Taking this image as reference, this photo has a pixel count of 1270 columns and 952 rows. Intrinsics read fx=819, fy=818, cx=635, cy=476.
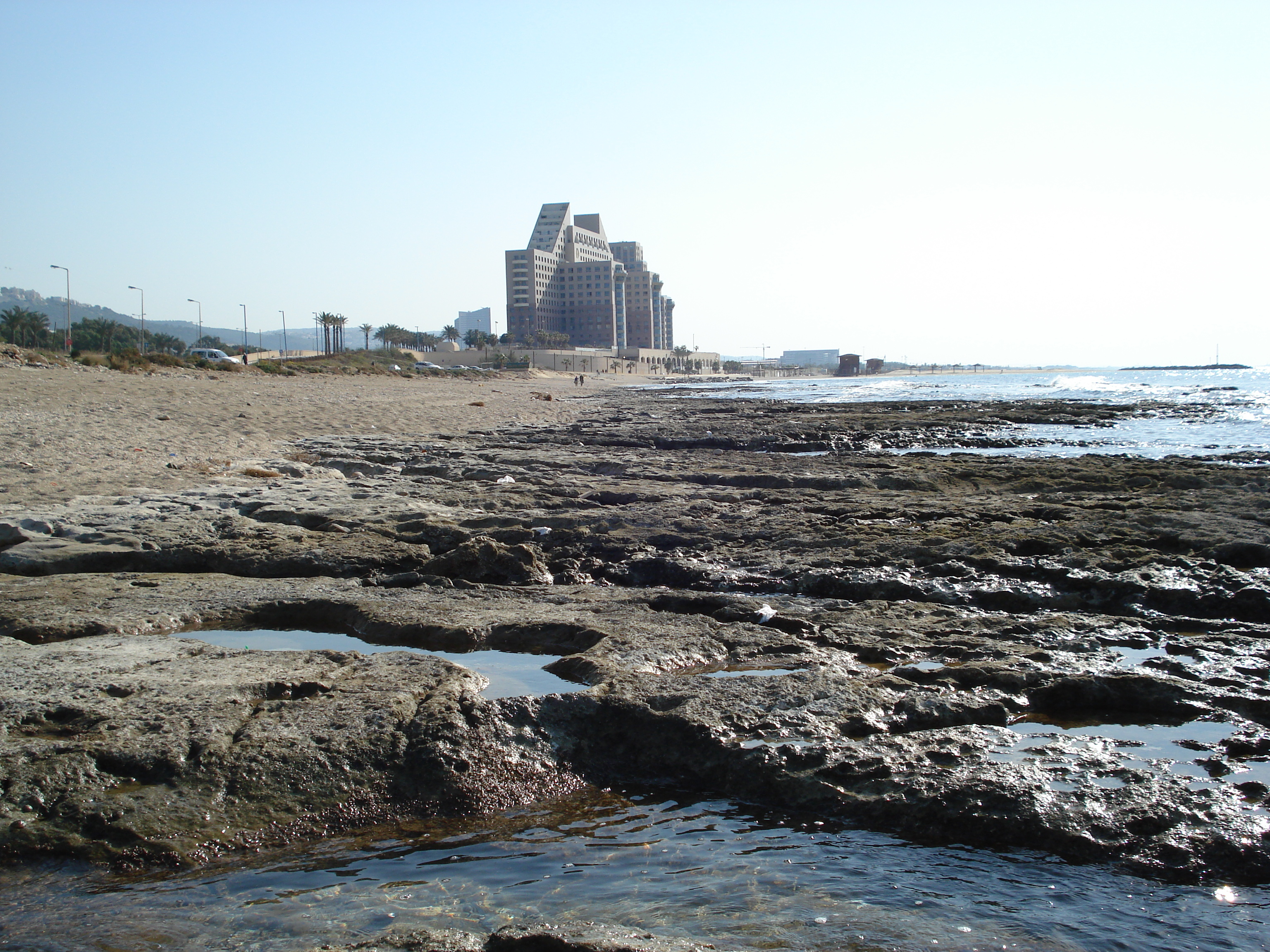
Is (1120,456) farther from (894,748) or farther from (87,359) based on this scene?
(87,359)

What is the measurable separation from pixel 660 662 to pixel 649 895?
5.63ft

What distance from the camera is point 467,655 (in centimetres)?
450

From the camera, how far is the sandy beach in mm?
8391

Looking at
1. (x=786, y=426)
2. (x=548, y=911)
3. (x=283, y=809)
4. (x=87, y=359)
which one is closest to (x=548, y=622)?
(x=283, y=809)

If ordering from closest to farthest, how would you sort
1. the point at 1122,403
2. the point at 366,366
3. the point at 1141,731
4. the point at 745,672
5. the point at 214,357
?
the point at 1141,731 < the point at 745,672 < the point at 1122,403 < the point at 214,357 < the point at 366,366

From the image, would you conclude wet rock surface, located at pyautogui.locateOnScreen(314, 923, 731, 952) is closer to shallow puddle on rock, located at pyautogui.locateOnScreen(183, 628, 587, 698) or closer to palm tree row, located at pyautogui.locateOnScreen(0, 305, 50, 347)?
shallow puddle on rock, located at pyautogui.locateOnScreen(183, 628, 587, 698)

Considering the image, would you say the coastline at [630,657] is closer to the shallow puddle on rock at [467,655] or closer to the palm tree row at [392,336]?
the shallow puddle on rock at [467,655]

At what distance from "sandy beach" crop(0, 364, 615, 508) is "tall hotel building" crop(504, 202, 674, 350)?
132 metres

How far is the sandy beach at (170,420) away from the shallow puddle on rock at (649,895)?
5642 mm

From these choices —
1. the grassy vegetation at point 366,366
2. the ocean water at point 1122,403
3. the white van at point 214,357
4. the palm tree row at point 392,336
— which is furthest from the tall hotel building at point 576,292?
the white van at point 214,357

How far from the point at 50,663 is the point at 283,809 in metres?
1.75

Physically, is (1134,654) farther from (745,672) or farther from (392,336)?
(392,336)

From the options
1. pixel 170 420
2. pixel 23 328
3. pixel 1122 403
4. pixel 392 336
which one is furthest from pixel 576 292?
pixel 170 420

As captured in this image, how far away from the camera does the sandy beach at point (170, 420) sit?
27.5ft
